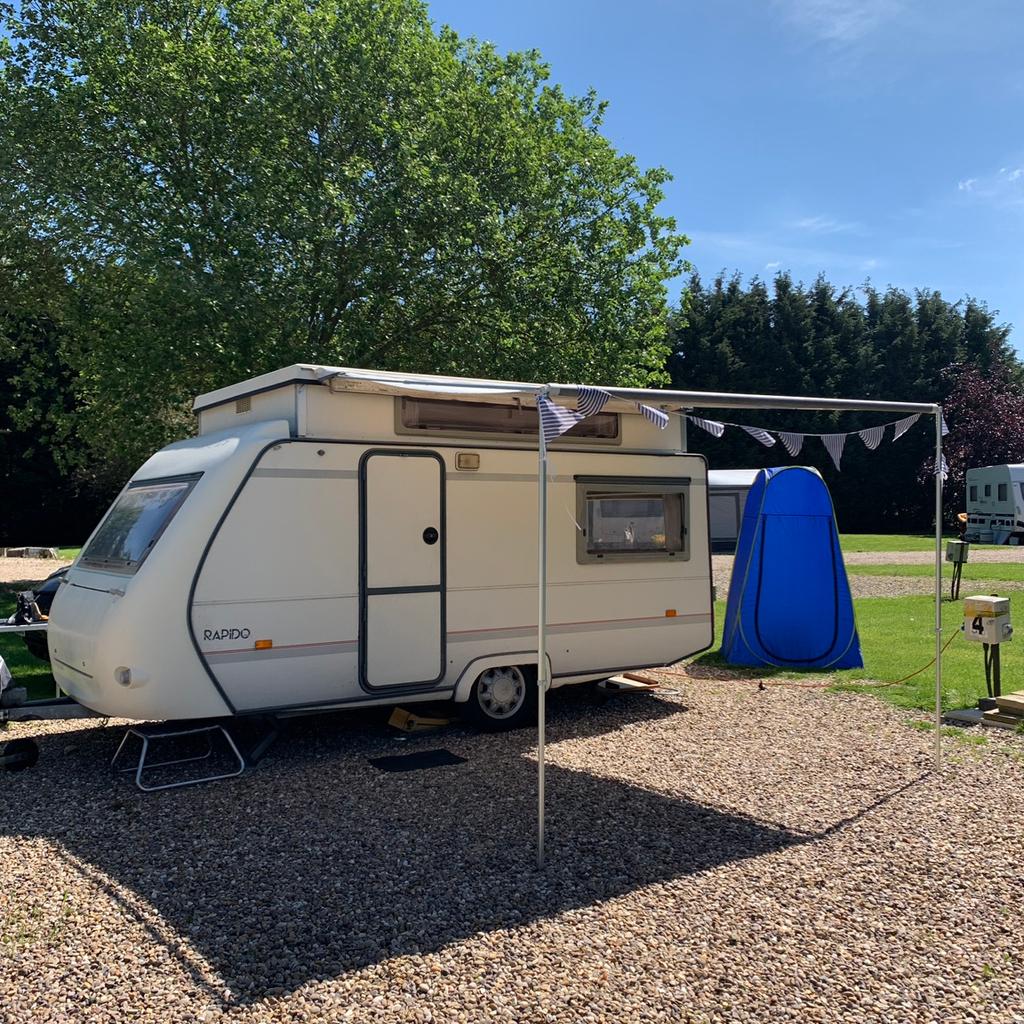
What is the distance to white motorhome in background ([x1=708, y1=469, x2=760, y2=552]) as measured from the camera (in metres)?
22.5

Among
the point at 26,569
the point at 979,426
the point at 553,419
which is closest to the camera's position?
the point at 553,419

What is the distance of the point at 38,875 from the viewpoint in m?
4.43

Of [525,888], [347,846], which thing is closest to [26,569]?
[347,846]

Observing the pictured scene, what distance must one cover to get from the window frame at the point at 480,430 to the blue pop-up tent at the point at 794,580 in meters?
2.65

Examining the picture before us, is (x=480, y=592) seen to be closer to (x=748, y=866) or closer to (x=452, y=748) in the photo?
(x=452, y=748)

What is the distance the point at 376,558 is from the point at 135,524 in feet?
5.21

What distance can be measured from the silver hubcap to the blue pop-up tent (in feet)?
11.2

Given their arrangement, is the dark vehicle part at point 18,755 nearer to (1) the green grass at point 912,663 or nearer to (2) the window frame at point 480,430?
(2) the window frame at point 480,430

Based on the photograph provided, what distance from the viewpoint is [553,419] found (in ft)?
15.5

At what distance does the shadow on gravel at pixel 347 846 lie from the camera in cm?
380

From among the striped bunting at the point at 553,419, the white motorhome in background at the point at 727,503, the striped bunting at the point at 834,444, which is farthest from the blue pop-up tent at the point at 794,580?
the white motorhome in background at the point at 727,503

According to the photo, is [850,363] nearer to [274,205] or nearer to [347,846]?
Answer: [274,205]

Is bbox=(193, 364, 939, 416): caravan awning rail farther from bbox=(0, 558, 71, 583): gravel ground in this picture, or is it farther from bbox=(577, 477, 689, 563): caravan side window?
bbox=(0, 558, 71, 583): gravel ground

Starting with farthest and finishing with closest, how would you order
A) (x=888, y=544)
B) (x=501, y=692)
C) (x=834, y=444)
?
(x=888, y=544)
(x=501, y=692)
(x=834, y=444)
